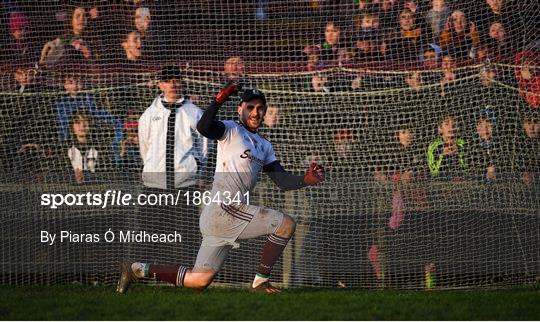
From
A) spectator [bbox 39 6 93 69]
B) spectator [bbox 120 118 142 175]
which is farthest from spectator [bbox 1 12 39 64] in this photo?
spectator [bbox 120 118 142 175]

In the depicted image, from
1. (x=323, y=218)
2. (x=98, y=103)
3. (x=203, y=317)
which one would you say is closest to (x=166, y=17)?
(x=98, y=103)

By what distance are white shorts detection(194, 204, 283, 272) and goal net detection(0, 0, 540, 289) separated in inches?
64.7

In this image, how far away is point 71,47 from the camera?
13.1m

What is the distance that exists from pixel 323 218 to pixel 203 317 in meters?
3.16

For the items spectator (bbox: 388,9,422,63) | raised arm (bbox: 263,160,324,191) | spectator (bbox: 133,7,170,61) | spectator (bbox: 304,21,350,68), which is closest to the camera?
raised arm (bbox: 263,160,324,191)

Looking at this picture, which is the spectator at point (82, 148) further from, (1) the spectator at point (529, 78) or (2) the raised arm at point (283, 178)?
(1) the spectator at point (529, 78)

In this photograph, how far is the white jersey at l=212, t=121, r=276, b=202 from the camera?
9.80 meters

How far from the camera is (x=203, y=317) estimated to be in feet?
28.5

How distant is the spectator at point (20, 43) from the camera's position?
42.9ft

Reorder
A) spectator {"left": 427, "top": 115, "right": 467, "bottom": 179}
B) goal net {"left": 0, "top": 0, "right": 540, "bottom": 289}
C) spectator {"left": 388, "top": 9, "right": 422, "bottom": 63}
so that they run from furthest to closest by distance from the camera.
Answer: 1. spectator {"left": 388, "top": 9, "right": 422, "bottom": 63}
2. spectator {"left": 427, "top": 115, "right": 467, "bottom": 179}
3. goal net {"left": 0, "top": 0, "right": 540, "bottom": 289}

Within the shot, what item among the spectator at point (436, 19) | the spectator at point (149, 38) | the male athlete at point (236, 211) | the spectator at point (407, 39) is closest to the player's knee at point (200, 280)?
the male athlete at point (236, 211)

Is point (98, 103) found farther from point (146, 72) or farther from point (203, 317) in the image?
point (203, 317)

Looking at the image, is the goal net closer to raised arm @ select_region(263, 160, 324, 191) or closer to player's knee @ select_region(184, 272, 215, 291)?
raised arm @ select_region(263, 160, 324, 191)

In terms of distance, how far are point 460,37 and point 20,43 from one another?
5165mm
